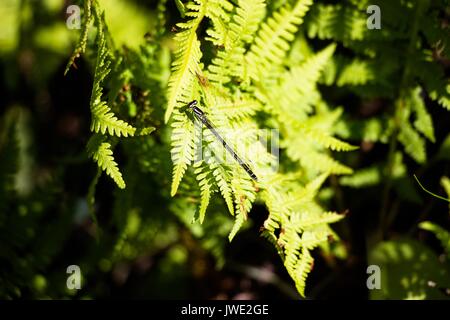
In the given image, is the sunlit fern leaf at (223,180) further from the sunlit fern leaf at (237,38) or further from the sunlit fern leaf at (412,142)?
the sunlit fern leaf at (412,142)

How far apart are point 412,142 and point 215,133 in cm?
94

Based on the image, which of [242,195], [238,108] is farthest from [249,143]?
[242,195]

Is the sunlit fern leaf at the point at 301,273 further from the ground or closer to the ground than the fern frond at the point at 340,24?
closer to the ground

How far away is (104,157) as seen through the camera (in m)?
1.20

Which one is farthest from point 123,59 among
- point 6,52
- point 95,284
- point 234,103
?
point 6,52

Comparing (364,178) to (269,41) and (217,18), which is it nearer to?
(269,41)

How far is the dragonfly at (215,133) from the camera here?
1.25 metres

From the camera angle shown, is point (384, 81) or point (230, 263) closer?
point (384, 81)

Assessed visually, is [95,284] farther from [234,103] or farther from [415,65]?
[415,65]

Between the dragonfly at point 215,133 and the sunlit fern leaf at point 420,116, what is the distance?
0.79m

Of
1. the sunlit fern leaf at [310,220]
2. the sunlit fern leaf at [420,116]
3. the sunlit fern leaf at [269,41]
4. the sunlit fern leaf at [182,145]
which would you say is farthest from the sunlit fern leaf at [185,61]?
the sunlit fern leaf at [420,116]

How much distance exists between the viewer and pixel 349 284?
6.85 ft

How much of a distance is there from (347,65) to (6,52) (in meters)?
1.89

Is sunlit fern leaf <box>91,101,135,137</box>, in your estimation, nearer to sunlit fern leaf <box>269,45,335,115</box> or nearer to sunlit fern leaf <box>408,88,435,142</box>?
sunlit fern leaf <box>269,45,335,115</box>
